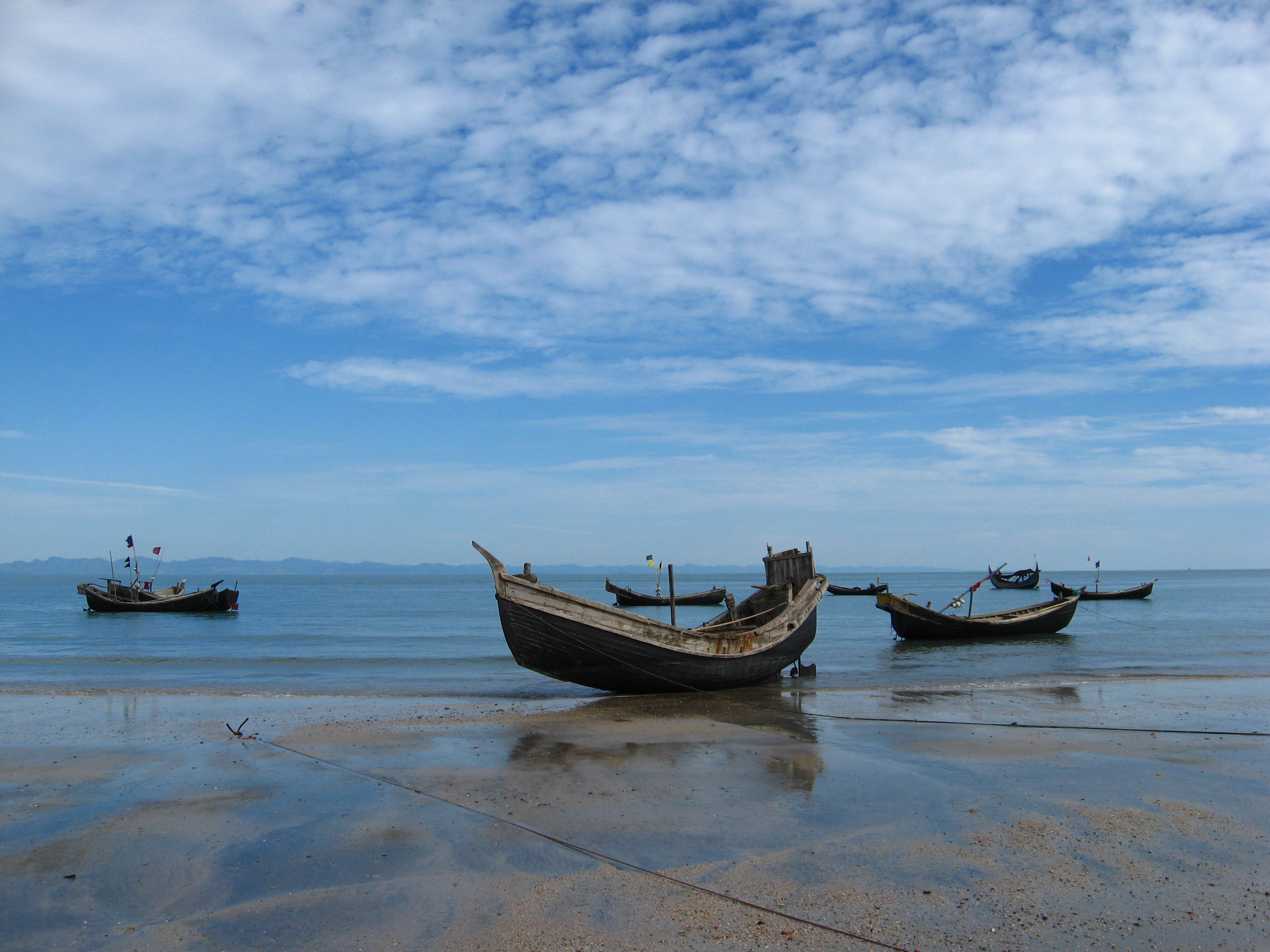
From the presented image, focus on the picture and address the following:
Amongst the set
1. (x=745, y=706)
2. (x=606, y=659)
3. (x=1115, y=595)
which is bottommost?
(x=1115, y=595)

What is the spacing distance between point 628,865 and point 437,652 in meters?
25.0

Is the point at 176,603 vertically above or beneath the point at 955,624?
above

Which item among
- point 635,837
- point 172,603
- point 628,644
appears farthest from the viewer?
point 172,603

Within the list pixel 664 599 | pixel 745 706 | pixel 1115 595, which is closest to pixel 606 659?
pixel 745 706

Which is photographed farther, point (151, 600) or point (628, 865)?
point (151, 600)

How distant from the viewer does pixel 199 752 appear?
415 inches

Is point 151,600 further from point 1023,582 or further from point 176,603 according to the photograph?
point 1023,582

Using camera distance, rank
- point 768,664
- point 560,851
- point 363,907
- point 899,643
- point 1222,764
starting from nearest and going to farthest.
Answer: point 363,907, point 560,851, point 1222,764, point 768,664, point 899,643

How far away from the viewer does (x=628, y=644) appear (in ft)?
48.9

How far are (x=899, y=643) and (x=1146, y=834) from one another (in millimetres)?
25571

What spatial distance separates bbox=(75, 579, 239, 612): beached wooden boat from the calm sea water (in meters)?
1.21

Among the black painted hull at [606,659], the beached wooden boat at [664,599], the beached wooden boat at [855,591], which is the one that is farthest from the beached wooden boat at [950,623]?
the beached wooden boat at [855,591]

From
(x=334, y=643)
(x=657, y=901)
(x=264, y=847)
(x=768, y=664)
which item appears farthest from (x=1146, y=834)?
(x=334, y=643)

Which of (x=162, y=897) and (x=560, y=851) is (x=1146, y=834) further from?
(x=162, y=897)
